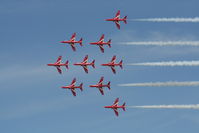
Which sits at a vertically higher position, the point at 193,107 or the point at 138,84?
the point at 138,84

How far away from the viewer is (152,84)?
184 m

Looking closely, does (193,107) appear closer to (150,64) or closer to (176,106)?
(176,106)

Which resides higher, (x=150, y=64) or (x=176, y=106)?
(x=150, y=64)

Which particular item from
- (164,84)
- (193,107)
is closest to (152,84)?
(164,84)

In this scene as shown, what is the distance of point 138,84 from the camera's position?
186 meters

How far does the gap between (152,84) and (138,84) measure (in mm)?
5007

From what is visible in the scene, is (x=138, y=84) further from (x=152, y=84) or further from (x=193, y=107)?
(x=193, y=107)

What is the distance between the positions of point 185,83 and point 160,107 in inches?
529

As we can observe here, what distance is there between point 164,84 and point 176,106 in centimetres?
823

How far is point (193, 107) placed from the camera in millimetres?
175125

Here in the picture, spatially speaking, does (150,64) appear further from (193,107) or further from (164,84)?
(193,107)

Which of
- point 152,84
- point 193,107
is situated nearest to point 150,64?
point 152,84

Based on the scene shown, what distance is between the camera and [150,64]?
18375cm

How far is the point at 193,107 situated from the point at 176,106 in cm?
598
